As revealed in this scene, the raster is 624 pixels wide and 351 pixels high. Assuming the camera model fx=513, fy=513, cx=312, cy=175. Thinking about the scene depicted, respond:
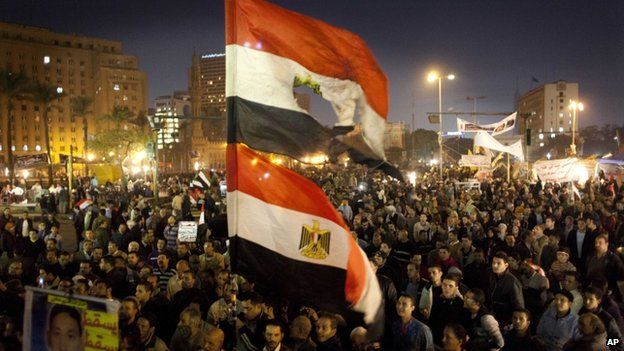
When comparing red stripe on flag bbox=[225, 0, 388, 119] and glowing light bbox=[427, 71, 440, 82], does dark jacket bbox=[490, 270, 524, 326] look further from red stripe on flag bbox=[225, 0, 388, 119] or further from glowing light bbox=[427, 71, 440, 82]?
glowing light bbox=[427, 71, 440, 82]

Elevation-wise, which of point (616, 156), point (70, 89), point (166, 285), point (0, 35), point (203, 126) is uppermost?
point (0, 35)

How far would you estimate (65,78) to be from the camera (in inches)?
4582

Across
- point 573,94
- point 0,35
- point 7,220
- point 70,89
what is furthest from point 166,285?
point 573,94

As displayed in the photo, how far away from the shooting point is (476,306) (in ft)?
19.5

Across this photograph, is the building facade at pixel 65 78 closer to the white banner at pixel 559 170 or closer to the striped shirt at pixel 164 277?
the white banner at pixel 559 170

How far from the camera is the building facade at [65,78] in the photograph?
10394cm

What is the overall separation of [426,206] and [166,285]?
9448 mm

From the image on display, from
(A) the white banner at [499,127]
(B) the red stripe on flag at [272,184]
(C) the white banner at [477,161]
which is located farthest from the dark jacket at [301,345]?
(C) the white banner at [477,161]

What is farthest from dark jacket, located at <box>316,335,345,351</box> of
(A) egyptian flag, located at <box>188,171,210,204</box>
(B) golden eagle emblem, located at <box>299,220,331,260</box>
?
(A) egyptian flag, located at <box>188,171,210,204</box>

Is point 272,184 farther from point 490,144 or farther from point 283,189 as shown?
point 490,144

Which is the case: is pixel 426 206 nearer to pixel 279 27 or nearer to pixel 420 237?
pixel 420 237

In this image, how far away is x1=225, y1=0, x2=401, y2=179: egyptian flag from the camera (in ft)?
14.0

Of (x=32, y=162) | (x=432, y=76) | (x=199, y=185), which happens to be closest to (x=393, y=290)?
(x=199, y=185)

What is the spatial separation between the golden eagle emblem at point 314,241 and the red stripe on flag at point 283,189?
13 centimetres
